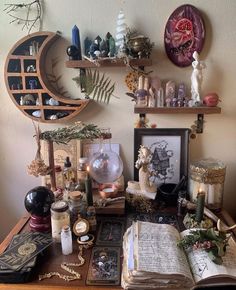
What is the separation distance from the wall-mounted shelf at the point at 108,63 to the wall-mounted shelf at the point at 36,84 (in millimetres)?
154

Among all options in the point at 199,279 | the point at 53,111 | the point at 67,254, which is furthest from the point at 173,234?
the point at 53,111

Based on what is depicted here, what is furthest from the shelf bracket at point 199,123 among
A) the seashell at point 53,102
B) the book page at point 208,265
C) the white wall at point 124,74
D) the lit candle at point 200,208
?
the seashell at point 53,102

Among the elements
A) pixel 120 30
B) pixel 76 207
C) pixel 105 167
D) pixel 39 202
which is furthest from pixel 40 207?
pixel 120 30

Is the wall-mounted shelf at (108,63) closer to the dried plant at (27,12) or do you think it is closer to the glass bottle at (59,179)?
the dried plant at (27,12)

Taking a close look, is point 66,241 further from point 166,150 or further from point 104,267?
point 166,150

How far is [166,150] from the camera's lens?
55.9 inches

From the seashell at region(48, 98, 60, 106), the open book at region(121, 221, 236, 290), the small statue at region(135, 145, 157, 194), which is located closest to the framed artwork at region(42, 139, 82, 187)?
the seashell at region(48, 98, 60, 106)

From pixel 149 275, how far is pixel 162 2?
1.14 m

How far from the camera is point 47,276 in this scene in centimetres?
92

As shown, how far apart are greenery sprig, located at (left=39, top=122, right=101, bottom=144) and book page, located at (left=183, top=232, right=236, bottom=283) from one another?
67cm

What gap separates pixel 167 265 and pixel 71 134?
73 centimetres

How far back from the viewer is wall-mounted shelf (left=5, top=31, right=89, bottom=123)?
4.32 feet

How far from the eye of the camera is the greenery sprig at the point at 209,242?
3.06 feet

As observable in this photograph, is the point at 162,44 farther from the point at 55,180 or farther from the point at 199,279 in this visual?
the point at 199,279
